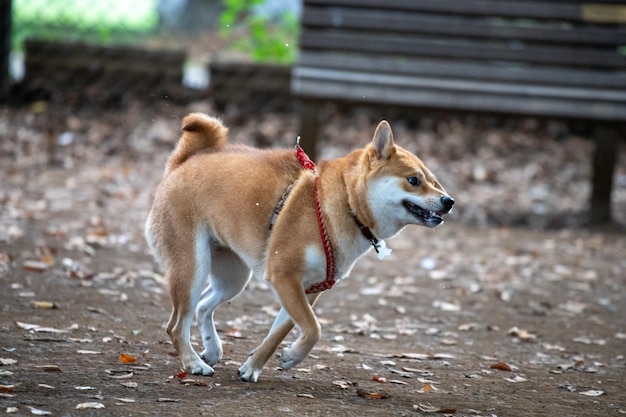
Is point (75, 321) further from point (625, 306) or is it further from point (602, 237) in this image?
point (602, 237)

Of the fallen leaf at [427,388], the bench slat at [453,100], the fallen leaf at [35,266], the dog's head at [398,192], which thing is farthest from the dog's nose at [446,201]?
the bench slat at [453,100]

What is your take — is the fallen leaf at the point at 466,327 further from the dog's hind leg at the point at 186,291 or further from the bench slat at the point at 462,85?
the bench slat at the point at 462,85

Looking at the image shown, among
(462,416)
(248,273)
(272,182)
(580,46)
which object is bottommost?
(462,416)

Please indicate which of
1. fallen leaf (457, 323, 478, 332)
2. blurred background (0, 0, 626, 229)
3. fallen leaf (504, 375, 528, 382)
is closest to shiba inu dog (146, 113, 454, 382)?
fallen leaf (504, 375, 528, 382)

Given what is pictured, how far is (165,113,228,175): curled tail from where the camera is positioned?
468cm

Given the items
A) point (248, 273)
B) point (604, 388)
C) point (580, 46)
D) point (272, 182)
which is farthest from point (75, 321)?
point (580, 46)

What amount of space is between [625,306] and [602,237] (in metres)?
2.04

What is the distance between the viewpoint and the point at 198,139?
4715 millimetres

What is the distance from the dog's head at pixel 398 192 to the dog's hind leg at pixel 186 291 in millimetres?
866

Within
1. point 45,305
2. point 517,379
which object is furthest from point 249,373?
point 45,305

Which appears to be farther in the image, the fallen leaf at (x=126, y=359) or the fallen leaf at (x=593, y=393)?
the fallen leaf at (x=593, y=393)

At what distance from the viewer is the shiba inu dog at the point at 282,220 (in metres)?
4.16

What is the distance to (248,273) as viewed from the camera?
473 centimetres

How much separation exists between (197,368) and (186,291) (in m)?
0.36
